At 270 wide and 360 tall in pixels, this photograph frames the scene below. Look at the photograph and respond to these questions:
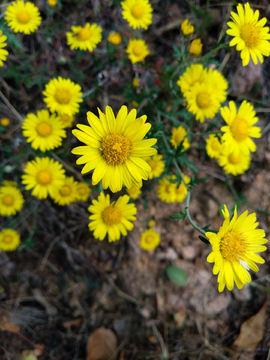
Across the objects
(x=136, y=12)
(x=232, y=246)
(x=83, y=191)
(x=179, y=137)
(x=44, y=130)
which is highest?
(x=136, y=12)

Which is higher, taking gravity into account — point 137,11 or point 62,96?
point 137,11

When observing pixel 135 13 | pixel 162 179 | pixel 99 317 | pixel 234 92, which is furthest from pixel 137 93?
pixel 99 317

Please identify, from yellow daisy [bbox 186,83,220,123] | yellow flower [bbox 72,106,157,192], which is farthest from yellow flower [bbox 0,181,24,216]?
yellow daisy [bbox 186,83,220,123]

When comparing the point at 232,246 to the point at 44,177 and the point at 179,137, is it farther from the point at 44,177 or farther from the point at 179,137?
the point at 44,177

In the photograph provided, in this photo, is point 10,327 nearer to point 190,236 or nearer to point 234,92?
point 190,236

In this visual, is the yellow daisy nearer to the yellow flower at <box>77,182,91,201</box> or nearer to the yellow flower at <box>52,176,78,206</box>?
the yellow flower at <box>77,182,91,201</box>

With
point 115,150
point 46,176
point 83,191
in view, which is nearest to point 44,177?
point 46,176

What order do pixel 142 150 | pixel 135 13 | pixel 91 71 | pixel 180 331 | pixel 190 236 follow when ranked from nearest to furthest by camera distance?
pixel 142 150, pixel 135 13, pixel 180 331, pixel 190 236, pixel 91 71
